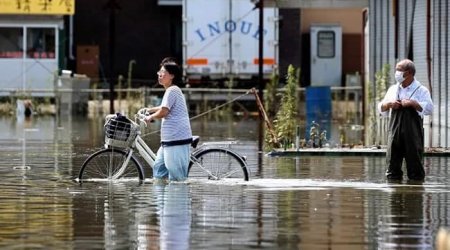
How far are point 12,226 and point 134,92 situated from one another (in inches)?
1116

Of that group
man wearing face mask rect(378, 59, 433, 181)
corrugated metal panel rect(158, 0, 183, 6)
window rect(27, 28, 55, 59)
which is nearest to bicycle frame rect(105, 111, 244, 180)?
man wearing face mask rect(378, 59, 433, 181)

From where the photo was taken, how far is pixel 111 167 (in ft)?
50.3

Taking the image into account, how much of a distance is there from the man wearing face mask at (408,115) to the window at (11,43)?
29.9 meters

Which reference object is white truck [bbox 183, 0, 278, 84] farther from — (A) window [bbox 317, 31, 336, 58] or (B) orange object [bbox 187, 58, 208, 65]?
(A) window [bbox 317, 31, 336, 58]

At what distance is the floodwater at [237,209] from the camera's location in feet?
34.8

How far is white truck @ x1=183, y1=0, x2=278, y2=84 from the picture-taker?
4322 centimetres

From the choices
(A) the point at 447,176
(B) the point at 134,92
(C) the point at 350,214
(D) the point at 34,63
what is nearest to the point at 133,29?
(D) the point at 34,63

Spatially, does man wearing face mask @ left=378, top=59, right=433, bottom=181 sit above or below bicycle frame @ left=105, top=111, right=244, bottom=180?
above

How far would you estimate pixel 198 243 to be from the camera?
10.4 m

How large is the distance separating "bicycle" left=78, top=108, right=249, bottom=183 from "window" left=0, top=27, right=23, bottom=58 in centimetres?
2938

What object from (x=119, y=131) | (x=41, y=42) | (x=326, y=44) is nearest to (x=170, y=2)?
(x=41, y=42)

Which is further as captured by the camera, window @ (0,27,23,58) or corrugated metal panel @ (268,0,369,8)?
window @ (0,27,23,58)

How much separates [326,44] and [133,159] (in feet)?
120

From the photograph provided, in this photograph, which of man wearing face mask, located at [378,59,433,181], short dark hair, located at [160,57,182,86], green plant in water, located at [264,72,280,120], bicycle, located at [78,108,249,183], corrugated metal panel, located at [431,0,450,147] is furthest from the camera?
green plant in water, located at [264,72,280,120]
